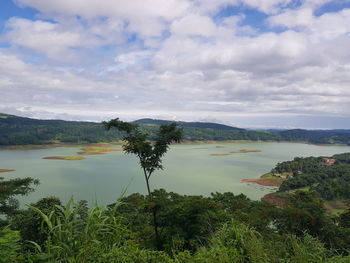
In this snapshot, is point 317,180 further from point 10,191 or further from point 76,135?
point 76,135

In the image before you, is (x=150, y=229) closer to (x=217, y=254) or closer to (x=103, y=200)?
(x=217, y=254)

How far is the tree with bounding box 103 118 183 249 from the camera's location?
947 cm

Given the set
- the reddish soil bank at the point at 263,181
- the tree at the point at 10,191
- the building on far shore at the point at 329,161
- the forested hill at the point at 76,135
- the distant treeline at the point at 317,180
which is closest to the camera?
the tree at the point at 10,191

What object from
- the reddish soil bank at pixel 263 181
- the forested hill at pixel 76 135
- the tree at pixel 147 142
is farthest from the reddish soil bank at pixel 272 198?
the forested hill at pixel 76 135

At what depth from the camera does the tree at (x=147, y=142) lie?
31.1 feet

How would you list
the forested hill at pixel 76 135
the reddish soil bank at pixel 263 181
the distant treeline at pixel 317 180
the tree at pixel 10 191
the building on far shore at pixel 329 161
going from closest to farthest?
the tree at pixel 10 191 < the distant treeline at pixel 317 180 < the reddish soil bank at pixel 263 181 < the building on far shore at pixel 329 161 < the forested hill at pixel 76 135

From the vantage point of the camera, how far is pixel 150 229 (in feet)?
37.9

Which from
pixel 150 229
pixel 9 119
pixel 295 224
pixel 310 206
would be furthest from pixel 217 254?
pixel 9 119

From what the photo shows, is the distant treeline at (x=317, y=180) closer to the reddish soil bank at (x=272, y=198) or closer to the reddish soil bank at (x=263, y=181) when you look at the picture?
the reddish soil bank at (x=263, y=181)

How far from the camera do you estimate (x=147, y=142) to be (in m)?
9.82

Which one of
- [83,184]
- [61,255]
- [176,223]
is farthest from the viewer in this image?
[83,184]

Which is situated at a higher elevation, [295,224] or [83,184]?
[295,224]

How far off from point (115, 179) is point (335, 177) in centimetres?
3300

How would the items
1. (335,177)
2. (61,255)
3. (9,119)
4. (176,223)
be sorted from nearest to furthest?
(61,255) < (176,223) < (335,177) < (9,119)
